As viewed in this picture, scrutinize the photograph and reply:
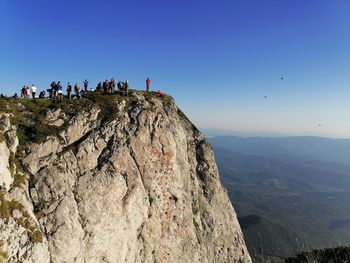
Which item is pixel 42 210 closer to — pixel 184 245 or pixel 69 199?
pixel 69 199

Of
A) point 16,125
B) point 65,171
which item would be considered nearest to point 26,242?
point 65,171

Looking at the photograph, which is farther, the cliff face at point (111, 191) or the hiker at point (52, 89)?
the hiker at point (52, 89)

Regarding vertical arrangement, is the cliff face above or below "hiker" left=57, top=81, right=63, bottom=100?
below

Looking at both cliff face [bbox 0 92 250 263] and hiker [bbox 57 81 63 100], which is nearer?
cliff face [bbox 0 92 250 263]

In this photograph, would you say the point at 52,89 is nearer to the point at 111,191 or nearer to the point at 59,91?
the point at 59,91

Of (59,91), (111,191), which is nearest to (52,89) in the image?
(59,91)

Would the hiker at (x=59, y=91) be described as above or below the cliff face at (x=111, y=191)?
above

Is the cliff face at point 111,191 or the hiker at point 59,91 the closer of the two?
the cliff face at point 111,191

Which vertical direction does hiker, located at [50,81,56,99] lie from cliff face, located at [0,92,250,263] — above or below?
above
